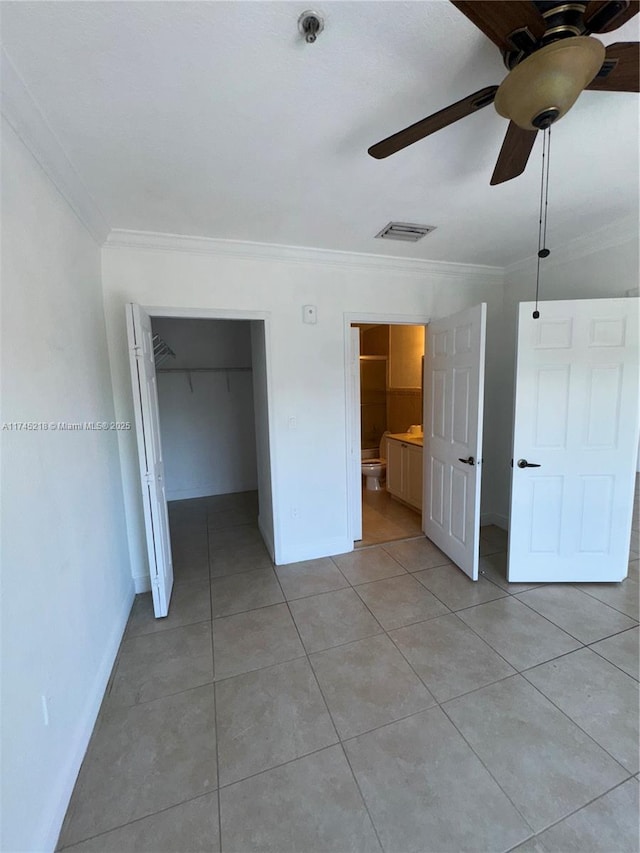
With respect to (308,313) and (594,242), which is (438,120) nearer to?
(308,313)

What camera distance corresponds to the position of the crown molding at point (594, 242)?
2.40 meters

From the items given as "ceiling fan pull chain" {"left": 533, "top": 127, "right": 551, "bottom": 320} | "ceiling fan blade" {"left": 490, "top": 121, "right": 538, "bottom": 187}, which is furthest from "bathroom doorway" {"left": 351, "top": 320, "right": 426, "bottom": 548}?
"ceiling fan blade" {"left": 490, "top": 121, "right": 538, "bottom": 187}

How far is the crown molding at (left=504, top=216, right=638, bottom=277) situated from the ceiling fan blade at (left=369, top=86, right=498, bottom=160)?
2.10m

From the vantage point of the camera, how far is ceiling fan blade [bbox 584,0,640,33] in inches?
33.2

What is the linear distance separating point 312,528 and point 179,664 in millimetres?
1391

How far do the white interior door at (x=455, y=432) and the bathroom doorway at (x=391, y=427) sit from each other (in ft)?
1.36

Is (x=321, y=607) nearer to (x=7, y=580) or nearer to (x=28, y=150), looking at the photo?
(x=7, y=580)

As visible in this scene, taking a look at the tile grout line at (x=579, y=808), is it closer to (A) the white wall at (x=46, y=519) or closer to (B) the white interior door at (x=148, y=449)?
(A) the white wall at (x=46, y=519)

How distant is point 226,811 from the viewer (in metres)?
1.27

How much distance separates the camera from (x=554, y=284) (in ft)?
9.70

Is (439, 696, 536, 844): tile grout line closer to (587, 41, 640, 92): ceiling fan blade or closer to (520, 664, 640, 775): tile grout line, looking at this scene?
(520, 664, 640, 775): tile grout line

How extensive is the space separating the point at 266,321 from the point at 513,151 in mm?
1815

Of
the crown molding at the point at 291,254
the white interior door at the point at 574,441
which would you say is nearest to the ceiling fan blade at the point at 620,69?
the white interior door at the point at 574,441

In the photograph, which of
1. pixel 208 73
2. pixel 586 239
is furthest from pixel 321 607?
pixel 586 239
